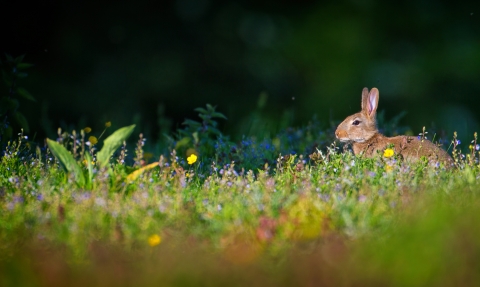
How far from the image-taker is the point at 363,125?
316 inches

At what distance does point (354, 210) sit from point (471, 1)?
1066 centimetres

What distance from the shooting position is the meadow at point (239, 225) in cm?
400

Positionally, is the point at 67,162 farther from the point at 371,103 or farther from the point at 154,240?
the point at 371,103

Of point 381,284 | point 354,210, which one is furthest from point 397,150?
point 381,284

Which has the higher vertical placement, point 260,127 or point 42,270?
point 260,127

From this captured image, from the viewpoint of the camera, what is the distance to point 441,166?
6133mm

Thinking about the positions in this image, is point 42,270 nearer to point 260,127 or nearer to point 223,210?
point 223,210

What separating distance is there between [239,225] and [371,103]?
3.73 m

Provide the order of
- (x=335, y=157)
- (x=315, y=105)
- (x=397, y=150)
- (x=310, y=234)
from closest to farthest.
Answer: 1. (x=310, y=234)
2. (x=335, y=157)
3. (x=397, y=150)
4. (x=315, y=105)

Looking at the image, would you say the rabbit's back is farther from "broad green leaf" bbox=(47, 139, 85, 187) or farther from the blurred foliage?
the blurred foliage

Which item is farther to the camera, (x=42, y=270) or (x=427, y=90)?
(x=427, y=90)

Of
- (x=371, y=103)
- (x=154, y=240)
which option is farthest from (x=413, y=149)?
(x=154, y=240)

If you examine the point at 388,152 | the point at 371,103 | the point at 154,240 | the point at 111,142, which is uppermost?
the point at 371,103

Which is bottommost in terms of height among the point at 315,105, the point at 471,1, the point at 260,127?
the point at 260,127
